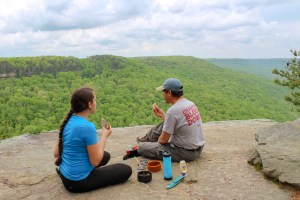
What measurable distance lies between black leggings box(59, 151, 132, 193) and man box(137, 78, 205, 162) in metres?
1.03

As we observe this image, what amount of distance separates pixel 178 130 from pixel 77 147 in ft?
6.50

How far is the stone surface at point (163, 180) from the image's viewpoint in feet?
14.6

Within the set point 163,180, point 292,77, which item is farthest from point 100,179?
point 292,77

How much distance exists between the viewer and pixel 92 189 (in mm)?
4582

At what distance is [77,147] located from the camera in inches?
165

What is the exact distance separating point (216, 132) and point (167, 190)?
464 cm

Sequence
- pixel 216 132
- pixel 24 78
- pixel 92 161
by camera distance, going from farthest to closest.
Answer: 1. pixel 24 78
2. pixel 216 132
3. pixel 92 161

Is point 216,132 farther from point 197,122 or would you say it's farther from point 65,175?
point 65,175

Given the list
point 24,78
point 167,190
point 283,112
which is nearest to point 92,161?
point 167,190

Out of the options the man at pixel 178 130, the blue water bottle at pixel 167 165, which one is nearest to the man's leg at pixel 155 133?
the man at pixel 178 130

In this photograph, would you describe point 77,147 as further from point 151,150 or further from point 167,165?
point 151,150

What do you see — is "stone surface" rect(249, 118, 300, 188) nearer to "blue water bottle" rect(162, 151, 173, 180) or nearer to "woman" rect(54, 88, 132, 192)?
"blue water bottle" rect(162, 151, 173, 180)

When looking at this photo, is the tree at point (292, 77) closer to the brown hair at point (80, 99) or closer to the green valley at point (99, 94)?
the brown hair at point (80, 99)

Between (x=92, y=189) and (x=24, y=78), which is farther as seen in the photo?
A: (x=24, y=78)
